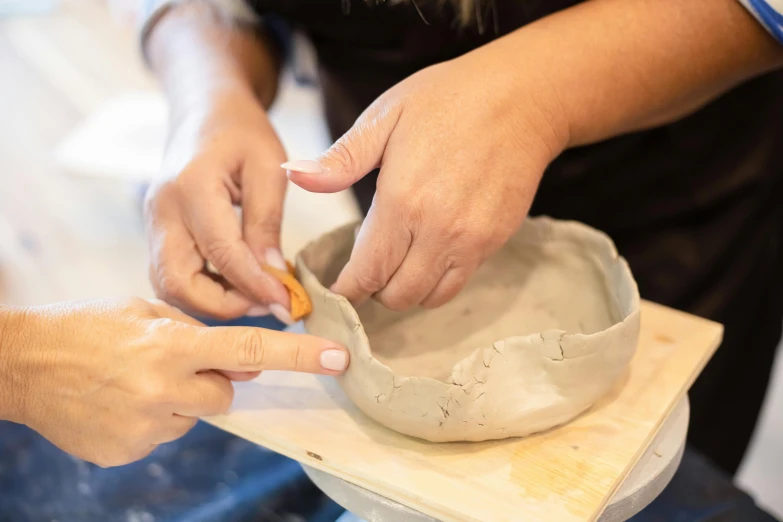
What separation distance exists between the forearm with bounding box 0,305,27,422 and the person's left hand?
0.29 m

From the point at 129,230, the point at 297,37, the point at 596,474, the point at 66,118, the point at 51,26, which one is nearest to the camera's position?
the point at 596,474

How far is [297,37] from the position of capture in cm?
103

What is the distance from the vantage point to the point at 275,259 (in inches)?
30.7

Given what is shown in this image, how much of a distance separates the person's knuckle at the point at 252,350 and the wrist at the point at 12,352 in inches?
7.7

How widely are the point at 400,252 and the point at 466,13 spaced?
303 millimetres

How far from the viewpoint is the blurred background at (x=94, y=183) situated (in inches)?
69.1

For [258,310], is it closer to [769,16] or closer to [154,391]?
[154,391]

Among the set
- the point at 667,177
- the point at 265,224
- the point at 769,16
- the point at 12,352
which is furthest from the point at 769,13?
the point at 12,352

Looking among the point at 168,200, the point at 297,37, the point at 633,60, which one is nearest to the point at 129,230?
the point at 297,37

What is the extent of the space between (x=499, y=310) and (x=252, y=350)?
297mm

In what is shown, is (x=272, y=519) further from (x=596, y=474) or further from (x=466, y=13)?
(x=466, y=13)

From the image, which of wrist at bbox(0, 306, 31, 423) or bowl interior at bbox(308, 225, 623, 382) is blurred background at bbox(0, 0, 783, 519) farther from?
wrist at bbox(0, 306, 31, 423)

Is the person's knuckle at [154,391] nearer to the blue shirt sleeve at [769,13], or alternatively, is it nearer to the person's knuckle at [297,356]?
the person's knuckle at [297,356]

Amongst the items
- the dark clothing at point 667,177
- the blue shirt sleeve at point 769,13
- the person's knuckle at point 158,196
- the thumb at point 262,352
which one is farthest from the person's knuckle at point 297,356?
the blue shirt sleeve at point 769,13
